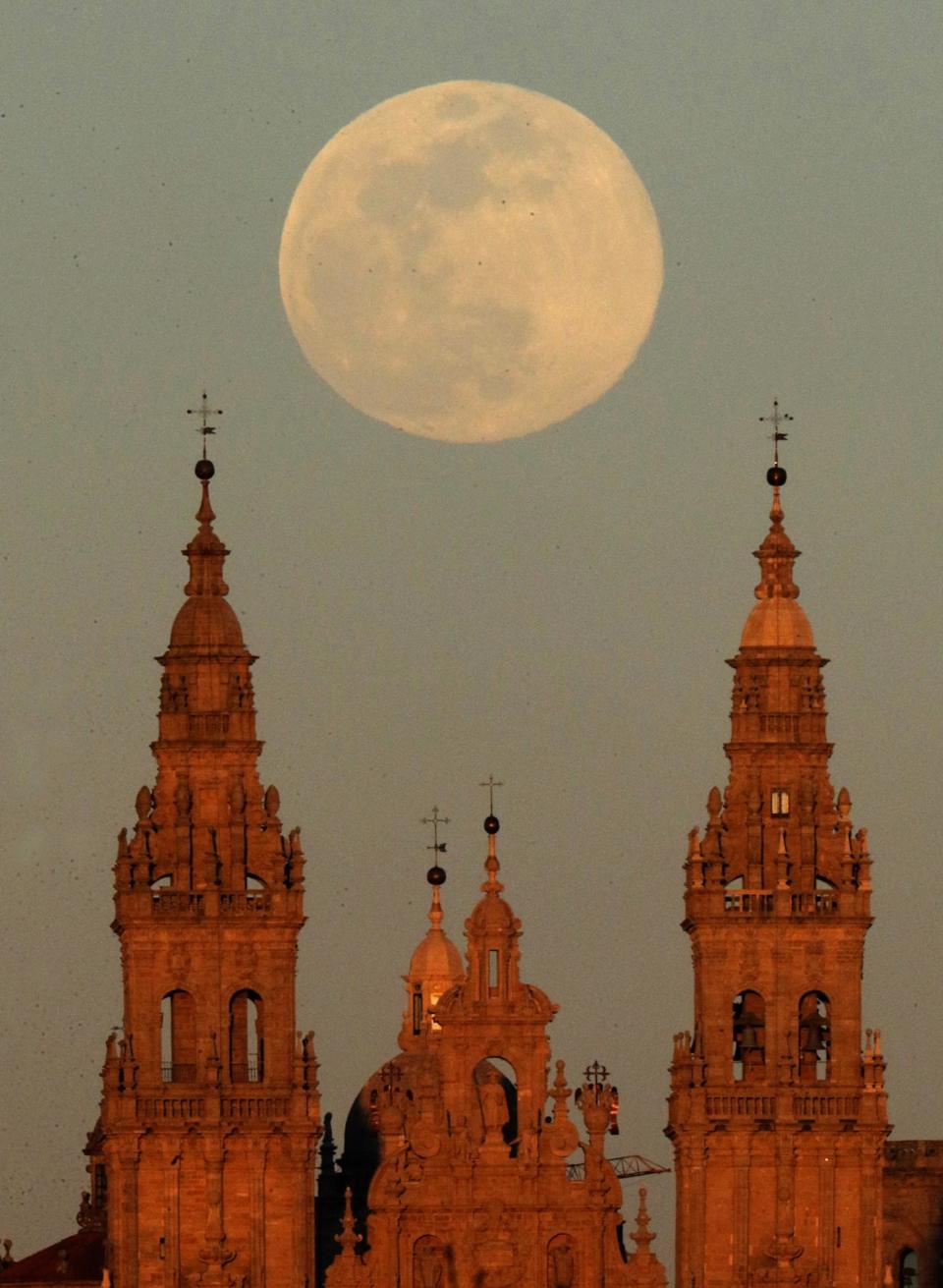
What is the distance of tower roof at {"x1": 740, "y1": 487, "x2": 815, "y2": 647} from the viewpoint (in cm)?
14875

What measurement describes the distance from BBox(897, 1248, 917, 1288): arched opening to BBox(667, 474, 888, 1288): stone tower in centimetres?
447

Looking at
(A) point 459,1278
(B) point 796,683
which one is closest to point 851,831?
(B) point 796,683

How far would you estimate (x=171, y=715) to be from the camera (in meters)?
149

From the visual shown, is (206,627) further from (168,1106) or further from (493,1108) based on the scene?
(493,1108)

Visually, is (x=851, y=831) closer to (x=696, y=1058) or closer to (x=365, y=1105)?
(x=696, y=1058)

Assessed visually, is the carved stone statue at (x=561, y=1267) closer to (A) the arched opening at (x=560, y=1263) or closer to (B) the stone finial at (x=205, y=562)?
(A) the arched opening at (x=560, y=1263)

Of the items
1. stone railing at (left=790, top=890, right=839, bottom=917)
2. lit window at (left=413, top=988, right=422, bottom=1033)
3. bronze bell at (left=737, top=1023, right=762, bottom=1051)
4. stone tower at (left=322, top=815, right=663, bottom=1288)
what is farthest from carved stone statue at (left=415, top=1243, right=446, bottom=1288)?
lit window at (left=413, top=988, right=422, bottom=1033)

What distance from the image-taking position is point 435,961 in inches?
6280

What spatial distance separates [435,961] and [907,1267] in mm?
14055

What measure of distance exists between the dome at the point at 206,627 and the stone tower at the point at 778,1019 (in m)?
10.4

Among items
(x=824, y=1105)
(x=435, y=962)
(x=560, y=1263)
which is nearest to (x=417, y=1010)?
(x=435, y=962)

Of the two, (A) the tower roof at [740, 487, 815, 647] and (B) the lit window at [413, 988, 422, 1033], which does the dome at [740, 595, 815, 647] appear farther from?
(B) the lit window at [413, 988, 422, 1033]

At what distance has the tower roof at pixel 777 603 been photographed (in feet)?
488

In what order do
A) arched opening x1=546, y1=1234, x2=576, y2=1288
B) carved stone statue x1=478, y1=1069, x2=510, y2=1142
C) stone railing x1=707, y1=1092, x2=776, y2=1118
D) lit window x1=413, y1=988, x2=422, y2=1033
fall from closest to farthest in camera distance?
carved stone statue x1=478, y1=1069, x2=510, y2=1142 < stone railing x1=707, y1=1092, x2=776, y2=1118 < arched opening x1=546, y1=1234, x2=576, y2=1288 < lit window x1=413, y1=988, x2=422, y2=1033
